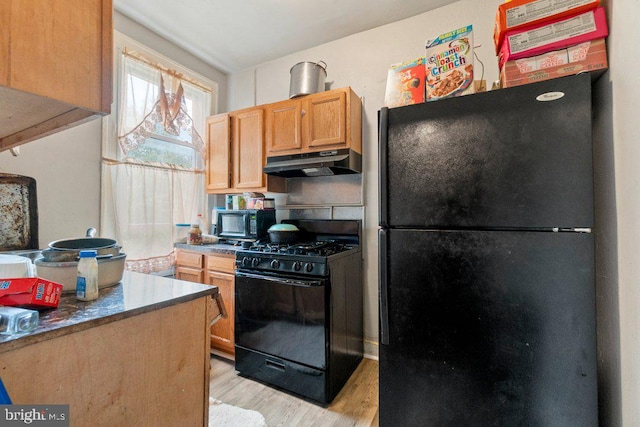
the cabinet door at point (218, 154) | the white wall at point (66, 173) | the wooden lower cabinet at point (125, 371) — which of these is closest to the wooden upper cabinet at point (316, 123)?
the cabinet door at point (218, 154)

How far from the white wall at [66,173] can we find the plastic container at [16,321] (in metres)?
1.63

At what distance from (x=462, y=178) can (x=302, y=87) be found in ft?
5.94

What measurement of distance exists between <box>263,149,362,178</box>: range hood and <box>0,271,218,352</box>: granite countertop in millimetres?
1393

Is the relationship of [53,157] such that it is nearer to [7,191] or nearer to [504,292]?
[7,191]

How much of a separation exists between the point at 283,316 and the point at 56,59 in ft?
5.78

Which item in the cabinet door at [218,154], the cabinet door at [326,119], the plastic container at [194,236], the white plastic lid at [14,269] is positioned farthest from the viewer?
the cabinet door at [218,154]

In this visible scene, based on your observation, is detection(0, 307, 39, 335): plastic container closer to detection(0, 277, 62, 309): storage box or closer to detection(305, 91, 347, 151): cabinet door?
detection(0, 277, 62, 309): storage box

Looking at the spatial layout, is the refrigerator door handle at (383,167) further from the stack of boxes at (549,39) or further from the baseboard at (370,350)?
the baseboard at (370,350)

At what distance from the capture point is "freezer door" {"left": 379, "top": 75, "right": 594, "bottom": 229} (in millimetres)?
990

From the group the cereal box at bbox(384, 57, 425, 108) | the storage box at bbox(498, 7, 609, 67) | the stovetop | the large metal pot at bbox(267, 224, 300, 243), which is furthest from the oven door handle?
the storage box at bbox(498, 7, 609, 67)

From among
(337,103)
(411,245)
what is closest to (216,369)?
(411,245)

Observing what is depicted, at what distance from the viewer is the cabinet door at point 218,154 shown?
2.78 m

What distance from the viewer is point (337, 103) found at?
2287 mm

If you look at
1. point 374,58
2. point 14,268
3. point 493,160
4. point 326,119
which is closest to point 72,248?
point 14,268
